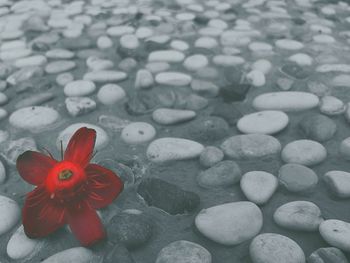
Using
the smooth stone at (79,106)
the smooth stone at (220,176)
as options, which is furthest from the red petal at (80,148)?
the smooth stone at (79,106)

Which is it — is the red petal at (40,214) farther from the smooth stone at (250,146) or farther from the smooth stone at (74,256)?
the smooth stone at (250,146)

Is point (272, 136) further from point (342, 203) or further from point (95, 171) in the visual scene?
point (95, 171)

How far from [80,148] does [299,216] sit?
743 mm

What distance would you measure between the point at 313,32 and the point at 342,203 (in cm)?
166

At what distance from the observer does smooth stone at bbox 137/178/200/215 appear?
59.6 inches

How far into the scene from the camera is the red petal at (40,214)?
1.31m

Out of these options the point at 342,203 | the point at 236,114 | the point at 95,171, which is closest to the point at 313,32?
the point at 236,114

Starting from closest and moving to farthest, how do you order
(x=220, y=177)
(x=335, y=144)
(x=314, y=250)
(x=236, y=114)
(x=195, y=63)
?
(x=314, y=250) < (x=220, y=177) < (x=335, y=144) < (x=236, y=114) < (x=195, y=63)

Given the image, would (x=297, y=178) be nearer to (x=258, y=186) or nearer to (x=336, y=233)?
(x=258, y=186)

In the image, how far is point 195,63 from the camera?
8.09 ft

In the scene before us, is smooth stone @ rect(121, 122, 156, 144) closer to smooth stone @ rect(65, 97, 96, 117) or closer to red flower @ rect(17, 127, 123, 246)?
smooth stone @ rect(65, 97, 96, 117)

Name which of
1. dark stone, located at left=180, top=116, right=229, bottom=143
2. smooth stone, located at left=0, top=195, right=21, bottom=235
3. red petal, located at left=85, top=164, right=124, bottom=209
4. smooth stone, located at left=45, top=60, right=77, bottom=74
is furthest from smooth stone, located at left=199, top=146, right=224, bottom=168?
smooth stone, located at left=45, top=60, right=77, bottom=74

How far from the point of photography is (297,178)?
1.62 metres

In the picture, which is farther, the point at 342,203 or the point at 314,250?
the point at 342,203
